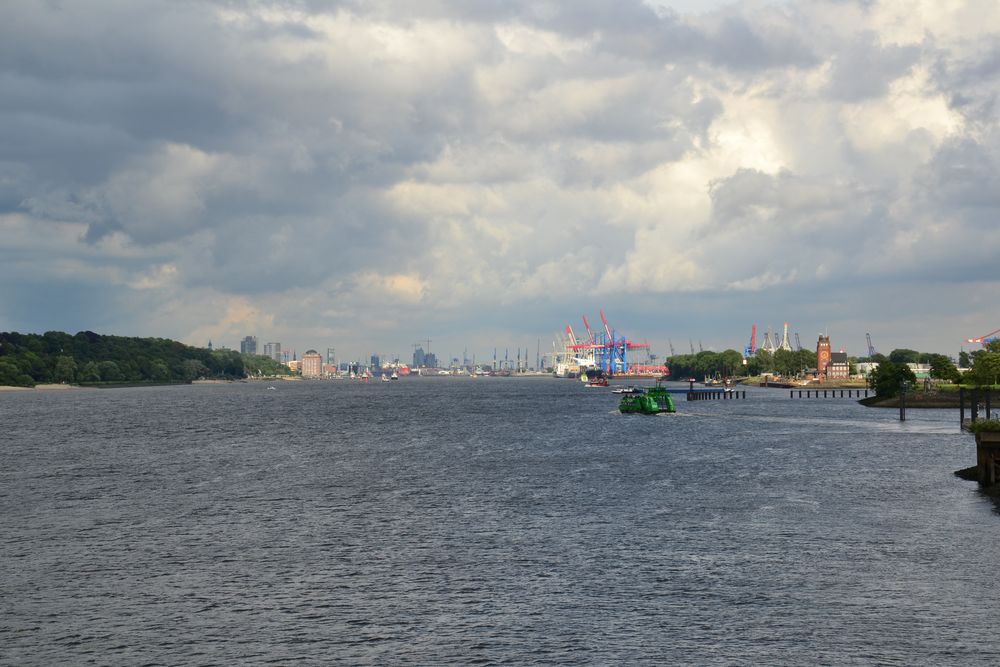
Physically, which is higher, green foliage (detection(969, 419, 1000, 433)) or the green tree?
the green tree

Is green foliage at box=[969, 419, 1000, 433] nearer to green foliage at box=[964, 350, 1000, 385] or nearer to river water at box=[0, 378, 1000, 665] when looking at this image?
river water at box=[0, 378, 1000, 665]

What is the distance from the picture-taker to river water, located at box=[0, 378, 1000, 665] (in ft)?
128

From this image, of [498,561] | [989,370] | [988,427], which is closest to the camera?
[498,561]

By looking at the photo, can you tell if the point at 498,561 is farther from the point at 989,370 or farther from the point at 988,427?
the point at 989,370

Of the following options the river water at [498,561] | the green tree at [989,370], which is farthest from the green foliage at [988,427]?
the green tree at [989,370]

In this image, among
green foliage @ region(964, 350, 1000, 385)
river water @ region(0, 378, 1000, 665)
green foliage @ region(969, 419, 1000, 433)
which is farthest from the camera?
green foliage @ region(964, 350, 1000, 385)

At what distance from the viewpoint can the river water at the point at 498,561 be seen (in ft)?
128

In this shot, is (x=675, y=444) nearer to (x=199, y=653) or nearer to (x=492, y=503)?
(x=492, y=503)

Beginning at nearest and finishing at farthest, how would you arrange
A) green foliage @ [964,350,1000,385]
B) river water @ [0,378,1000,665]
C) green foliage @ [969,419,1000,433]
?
river water @ [0,378,1000,665] → green foliage @ [969,419,1000,433] → green foliage @ [964,350,1000,385]

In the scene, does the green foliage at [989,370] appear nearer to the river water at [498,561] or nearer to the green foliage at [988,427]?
the river water at [498,561]

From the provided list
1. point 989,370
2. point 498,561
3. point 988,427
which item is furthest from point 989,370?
point 498,561

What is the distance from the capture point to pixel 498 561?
53.8 meters

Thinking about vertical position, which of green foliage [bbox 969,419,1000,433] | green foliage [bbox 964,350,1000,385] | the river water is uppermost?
green foliage [bbox 964,350,1000,385]

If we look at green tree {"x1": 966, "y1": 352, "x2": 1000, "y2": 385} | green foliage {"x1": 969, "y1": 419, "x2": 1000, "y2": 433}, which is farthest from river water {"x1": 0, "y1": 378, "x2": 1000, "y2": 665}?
green tree {"x1": 966, "y1": 352, "x2": 1000, "y2": 385}
